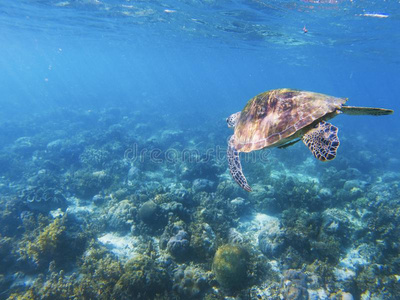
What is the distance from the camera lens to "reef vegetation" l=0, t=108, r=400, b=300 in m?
5.36

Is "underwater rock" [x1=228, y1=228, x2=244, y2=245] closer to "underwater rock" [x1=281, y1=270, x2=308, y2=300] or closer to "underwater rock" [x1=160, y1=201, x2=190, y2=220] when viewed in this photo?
"underwater rock" [x1=281, y1=270, x2=308, y2=300]

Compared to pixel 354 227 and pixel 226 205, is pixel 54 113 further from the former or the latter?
pixel 354 227

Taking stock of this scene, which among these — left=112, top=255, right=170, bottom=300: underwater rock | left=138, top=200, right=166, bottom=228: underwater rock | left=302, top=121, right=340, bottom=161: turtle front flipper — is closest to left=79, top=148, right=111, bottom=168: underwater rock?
left=138, top=200, right=166, bottom=228: underwater rock

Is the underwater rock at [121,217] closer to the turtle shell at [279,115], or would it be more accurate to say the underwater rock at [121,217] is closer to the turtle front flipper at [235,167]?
the turtle front flipper at [235,167]

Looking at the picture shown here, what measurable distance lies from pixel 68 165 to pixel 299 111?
16.4 metres

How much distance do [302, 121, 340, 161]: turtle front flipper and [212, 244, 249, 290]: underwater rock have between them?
3408 mm

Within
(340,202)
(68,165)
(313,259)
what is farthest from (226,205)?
(68,165)

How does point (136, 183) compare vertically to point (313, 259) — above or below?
below

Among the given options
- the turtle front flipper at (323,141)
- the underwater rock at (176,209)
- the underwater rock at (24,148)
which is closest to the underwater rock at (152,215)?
the underwater rock at (176,209)

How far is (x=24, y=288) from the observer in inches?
231

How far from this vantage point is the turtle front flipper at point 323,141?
11.9 ft

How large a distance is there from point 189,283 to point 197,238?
1.22m

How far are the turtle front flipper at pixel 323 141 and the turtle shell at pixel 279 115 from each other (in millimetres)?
236

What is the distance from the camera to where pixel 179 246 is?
6094 mm
